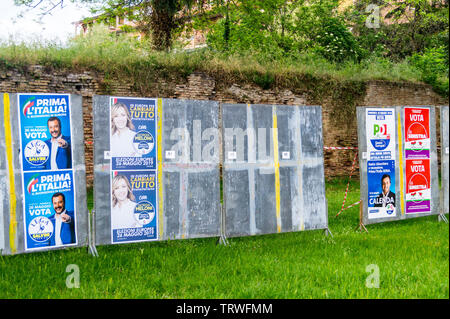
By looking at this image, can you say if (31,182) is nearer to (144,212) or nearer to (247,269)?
(144,212)

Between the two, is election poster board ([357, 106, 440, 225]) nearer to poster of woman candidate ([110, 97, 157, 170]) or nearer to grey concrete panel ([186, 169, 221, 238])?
grey concrete panel ([186, 169, 221, 238])

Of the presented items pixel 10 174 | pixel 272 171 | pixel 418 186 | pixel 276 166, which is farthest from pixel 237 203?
pixel 418 186

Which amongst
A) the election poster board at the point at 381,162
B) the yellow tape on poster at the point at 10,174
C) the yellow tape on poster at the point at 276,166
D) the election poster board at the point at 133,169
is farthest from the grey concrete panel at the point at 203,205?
the election poster board at the point at 381,162

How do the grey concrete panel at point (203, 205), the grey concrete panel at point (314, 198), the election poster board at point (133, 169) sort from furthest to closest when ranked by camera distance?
the grey concrete panel at point (314, 198) < the grey concrete panel at point (203, 205) < the election poster board at point (133, 169)

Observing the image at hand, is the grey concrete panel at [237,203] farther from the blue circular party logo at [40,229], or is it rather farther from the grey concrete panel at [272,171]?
the blue circular party logo at [40,229]

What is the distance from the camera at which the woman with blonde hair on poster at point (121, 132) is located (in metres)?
6.19

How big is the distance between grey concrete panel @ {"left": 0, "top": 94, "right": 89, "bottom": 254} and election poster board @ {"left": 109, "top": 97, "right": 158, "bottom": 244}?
39 centimetres

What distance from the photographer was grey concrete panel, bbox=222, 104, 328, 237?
684 cm

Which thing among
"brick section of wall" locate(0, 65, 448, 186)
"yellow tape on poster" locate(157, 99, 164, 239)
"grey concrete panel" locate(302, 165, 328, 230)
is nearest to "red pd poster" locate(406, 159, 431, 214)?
"grey concrete panel" locate(302, 165, 328, 230)

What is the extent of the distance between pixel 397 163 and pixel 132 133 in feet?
16.1

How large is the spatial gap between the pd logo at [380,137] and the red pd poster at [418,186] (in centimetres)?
68

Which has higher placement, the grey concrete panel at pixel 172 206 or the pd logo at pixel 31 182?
the pd logo at pixel 31 182

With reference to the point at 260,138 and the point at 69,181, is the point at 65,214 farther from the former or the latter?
the point at 260,138
